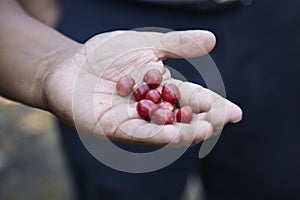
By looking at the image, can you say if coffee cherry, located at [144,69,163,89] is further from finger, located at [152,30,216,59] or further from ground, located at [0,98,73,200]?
ground, located at [0,98,73,200]


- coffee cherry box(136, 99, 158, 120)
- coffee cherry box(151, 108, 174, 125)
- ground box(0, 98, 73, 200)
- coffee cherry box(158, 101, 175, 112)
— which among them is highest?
coffee cherry box(151, 108, 174, 125)

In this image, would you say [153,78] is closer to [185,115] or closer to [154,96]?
[154,96]

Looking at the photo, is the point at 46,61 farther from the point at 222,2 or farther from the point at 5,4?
the point at 222,2

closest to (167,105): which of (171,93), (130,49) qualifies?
(171,93)

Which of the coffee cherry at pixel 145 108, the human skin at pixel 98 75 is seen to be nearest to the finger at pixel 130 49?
the human skin at pixel 98 75

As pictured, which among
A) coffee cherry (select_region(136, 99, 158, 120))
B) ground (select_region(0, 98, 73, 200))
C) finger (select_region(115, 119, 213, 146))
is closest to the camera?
finger (select_region(115, 119, 213, 146))

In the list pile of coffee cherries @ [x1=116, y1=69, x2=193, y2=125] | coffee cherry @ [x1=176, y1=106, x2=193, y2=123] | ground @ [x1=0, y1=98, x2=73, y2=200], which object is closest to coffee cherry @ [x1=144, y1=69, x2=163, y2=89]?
pile of coffee cherries @ [x1=116, y1=69, x2=193, y2=125]

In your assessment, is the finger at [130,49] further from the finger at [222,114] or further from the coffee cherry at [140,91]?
the finger at [222,114]
